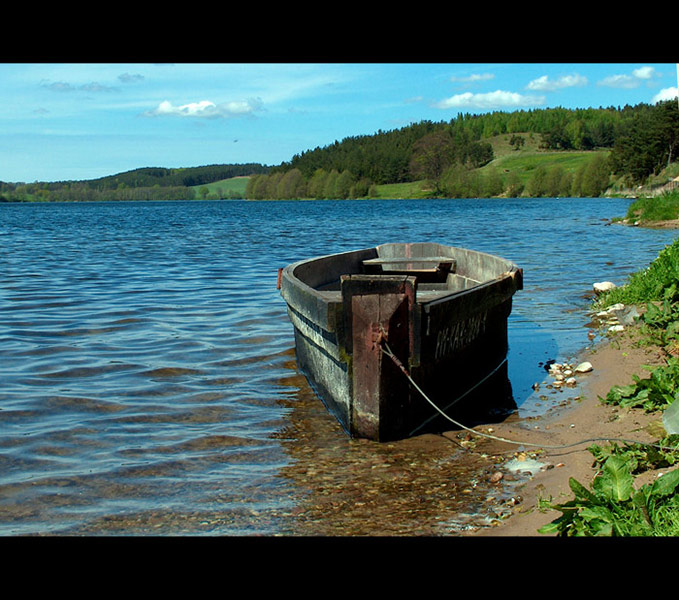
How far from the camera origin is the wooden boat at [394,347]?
5.87m

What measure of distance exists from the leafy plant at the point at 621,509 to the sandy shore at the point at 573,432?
0.36 meters

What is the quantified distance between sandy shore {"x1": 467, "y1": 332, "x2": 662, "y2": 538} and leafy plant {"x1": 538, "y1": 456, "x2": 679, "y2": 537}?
36 cm

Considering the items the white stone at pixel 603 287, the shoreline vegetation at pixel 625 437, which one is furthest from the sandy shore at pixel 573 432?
the white stone at pixel 603 287

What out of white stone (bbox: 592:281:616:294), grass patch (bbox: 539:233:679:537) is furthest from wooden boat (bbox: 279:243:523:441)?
white stone (bbox: 592:281:616:294)

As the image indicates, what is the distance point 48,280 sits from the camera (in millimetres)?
18719

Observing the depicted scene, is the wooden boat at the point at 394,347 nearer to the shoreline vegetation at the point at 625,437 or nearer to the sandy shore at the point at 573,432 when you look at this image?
the sandy shore at the point at 573,432

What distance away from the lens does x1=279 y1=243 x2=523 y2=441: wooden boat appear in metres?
5.87

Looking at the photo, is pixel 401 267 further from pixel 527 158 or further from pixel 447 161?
pixel 527 158

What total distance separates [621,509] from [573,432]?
275 centimetres

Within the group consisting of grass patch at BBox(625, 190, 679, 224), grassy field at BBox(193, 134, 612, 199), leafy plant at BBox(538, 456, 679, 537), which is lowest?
leafy plant at BBox(538, 456, 679, 537)

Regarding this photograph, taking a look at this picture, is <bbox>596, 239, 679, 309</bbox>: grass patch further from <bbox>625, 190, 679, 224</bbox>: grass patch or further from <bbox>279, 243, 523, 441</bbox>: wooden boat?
<bbox>625, 190, 679, 224</bbox>: grass patch

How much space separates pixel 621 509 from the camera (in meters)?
3.48

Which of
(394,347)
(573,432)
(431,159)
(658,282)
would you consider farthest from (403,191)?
(394,347)
